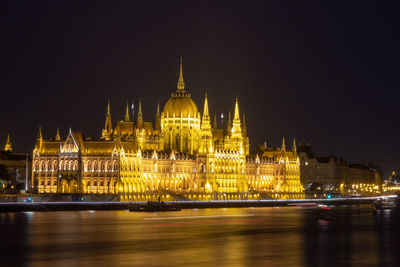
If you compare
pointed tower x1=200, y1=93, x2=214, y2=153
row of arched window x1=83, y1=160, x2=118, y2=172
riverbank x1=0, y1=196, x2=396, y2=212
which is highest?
pointed tower x1=200, y1=93, x2=214, y2=153

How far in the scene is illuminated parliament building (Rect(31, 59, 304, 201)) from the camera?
16350cm

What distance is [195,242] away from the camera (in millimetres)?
73000

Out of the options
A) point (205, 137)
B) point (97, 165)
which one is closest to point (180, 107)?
point (205, 137)

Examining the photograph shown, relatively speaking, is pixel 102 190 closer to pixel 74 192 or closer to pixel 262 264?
pixel 74 192

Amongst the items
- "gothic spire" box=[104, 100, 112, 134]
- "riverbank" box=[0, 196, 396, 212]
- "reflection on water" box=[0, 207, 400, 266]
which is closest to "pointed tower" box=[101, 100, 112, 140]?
"gothic spire" box=[104, 100, 112, 134]

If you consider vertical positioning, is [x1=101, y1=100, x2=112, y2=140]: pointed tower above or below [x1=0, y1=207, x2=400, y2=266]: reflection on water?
above

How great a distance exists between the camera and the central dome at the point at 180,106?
628 ft

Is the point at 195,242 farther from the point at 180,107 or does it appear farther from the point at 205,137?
the point at 180,107

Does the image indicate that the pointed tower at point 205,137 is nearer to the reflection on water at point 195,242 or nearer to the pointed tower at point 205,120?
the pointed tower at point 205,120

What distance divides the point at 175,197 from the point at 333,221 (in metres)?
62.8

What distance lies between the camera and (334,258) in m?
62.4

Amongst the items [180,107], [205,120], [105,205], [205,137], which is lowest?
[105,205]

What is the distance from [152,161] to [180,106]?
68.3ft

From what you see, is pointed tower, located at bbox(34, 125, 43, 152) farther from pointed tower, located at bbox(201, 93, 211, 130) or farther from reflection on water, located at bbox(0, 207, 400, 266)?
reflection on water, located at bbox(0, 207, 400, 266)
